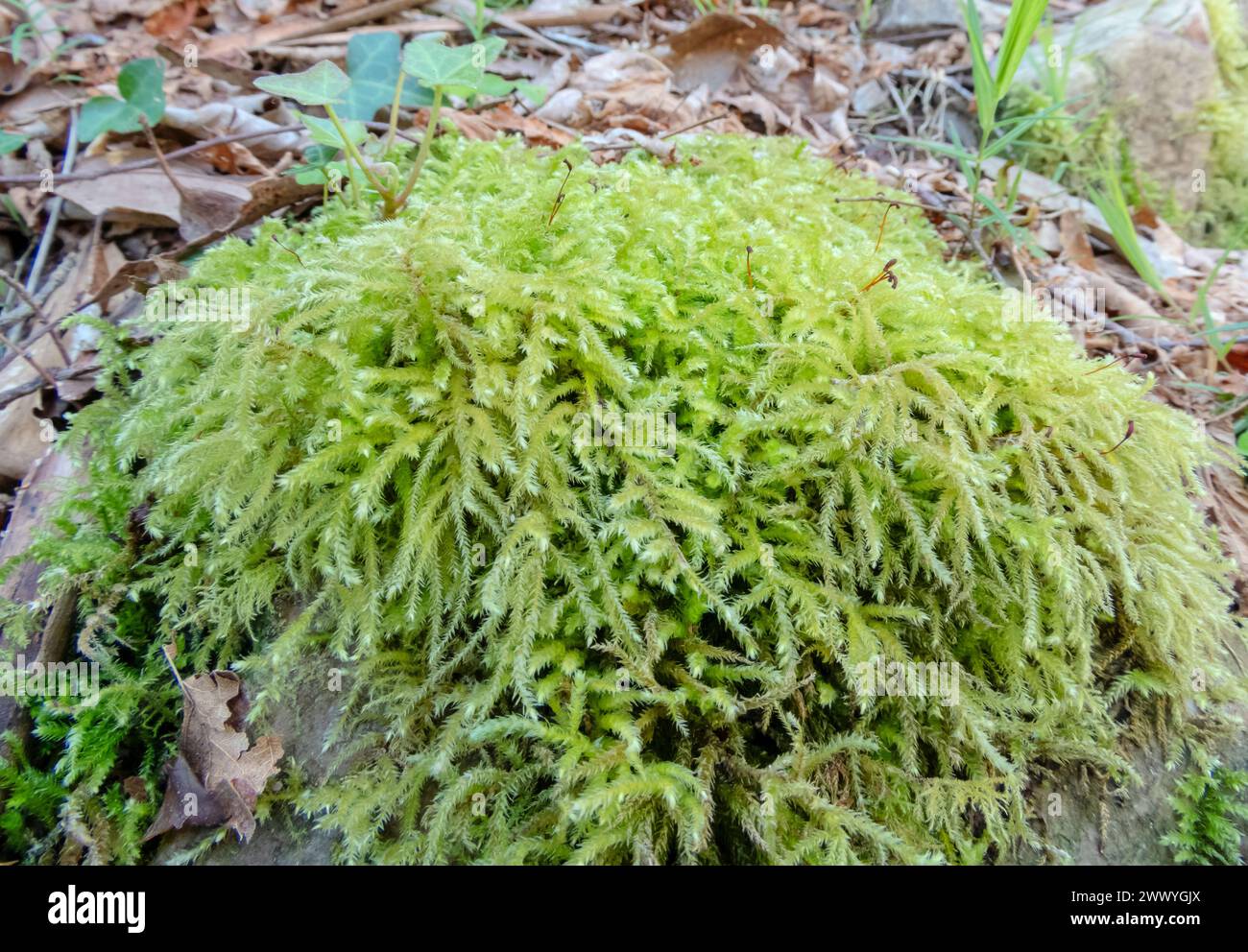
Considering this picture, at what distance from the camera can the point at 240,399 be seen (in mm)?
1646

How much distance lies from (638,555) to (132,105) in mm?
2573

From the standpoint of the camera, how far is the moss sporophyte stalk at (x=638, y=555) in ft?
4.93

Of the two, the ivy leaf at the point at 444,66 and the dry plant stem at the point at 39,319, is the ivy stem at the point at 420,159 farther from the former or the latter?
the dry plant stem at the point at 39,319

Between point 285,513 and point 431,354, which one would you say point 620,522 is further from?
point 285,513

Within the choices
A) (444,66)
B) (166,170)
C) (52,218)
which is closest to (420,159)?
(444,66)

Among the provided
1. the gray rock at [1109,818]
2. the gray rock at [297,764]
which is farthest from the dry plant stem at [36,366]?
the gray rock at [1109,818]

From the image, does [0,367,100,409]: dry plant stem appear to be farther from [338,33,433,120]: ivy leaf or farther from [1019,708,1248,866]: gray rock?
[1019,708,1248,866]: gray rock

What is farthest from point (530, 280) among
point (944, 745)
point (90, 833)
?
point (90, 833)

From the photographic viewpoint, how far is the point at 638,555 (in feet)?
5.08

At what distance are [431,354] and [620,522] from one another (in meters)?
0.65

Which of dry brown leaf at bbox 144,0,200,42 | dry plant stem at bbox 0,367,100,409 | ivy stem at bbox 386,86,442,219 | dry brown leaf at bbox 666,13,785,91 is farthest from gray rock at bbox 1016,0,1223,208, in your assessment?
dry plant stem at bbox 0,367,100,409

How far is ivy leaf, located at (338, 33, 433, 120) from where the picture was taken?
2520mm

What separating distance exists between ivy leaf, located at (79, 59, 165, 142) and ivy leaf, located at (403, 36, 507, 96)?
1.21m

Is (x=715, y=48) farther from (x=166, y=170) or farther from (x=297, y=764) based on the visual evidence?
(x=297, y=764)
